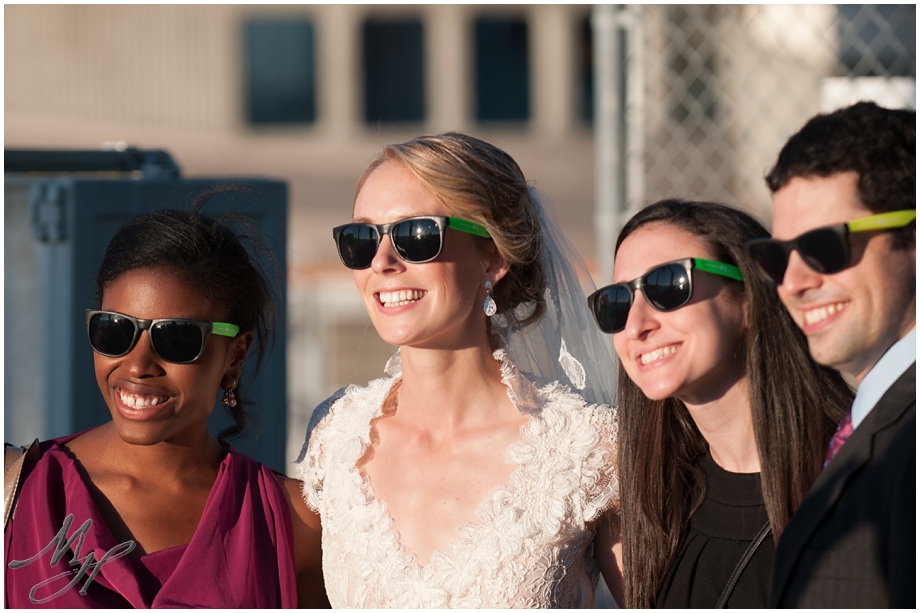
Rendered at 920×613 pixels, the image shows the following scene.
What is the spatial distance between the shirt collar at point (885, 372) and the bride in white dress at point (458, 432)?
868 mm

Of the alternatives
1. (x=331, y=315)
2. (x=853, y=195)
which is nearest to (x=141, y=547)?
(x=853, y=195)

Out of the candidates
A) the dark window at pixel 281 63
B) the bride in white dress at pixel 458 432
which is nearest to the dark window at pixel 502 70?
the dark window at pixel 281 63

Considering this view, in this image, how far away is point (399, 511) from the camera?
2.61 m

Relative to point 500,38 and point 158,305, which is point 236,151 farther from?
point 158,305

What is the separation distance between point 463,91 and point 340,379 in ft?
20.2

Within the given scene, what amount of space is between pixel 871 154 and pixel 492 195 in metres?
1.07

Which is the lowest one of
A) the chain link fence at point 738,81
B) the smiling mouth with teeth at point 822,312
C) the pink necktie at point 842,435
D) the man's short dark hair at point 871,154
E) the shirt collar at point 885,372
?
the pink necktie at point 842,435

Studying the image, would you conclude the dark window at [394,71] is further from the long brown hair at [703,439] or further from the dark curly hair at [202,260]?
the long brown hair at [703,439]

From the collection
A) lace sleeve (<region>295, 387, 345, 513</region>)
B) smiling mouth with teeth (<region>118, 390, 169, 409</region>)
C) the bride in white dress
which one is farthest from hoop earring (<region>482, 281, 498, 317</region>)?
smiling mouth with teeth (<region>118, 390, 169, 409</region>)

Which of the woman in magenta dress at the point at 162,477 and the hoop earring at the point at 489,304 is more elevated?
the hoop earring at the point at 489,304

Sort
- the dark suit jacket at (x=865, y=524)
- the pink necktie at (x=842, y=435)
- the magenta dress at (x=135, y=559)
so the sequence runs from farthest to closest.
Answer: the magenta dress at (x=135, y=559) < the pink necktie at (x=842, y=435) < the dark suit jacket at (x=865, y=524)

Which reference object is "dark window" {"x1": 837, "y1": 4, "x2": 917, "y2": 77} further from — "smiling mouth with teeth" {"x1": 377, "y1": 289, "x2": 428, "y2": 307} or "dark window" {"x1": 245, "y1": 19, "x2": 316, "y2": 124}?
"dark window" {"x1": 245, "y1": 19, "x2": 316, "y2": 124}

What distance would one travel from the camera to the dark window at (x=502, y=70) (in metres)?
14.6

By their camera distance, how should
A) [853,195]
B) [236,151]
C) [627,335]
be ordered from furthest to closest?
[236,151]
[627,335]
[853,195]
